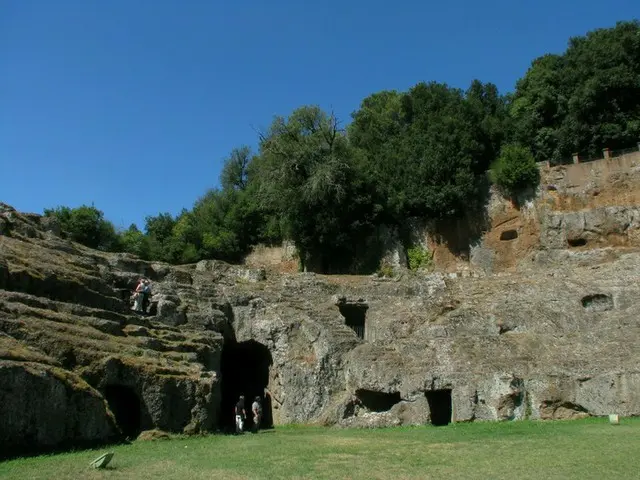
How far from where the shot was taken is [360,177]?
44812 millimetres

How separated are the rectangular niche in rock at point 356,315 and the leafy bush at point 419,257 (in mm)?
13459

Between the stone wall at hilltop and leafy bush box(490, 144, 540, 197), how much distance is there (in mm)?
8339

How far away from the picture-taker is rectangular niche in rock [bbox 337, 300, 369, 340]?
3128 cm

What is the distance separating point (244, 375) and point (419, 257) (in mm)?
18596

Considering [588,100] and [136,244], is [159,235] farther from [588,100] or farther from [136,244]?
[588,100]

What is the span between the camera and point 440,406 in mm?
23188

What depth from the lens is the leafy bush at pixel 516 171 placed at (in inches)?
1692

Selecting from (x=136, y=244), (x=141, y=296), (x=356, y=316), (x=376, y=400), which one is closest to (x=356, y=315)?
(x=356, y=316)

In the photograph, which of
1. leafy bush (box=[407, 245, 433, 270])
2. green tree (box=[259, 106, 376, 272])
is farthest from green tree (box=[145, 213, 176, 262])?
leafy bush (box=[407, 245, 433, 270])

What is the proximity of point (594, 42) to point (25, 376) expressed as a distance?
4308 cm

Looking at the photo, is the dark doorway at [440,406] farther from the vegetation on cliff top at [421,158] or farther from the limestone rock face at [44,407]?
the vegetation on cliff top at [421,158]

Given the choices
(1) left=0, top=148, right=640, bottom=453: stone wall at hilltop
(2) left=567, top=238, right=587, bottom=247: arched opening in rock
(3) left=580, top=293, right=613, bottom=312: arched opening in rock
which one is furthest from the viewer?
(2) left=567, top=238, right=587, bottom=247: arched opening in rock

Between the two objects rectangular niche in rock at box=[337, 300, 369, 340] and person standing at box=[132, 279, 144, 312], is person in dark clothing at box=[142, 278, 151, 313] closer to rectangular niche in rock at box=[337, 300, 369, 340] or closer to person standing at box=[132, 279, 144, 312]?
person standing at box=[132, 279, 144, 312]

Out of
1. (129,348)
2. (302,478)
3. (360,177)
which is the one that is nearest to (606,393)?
(302,478)
